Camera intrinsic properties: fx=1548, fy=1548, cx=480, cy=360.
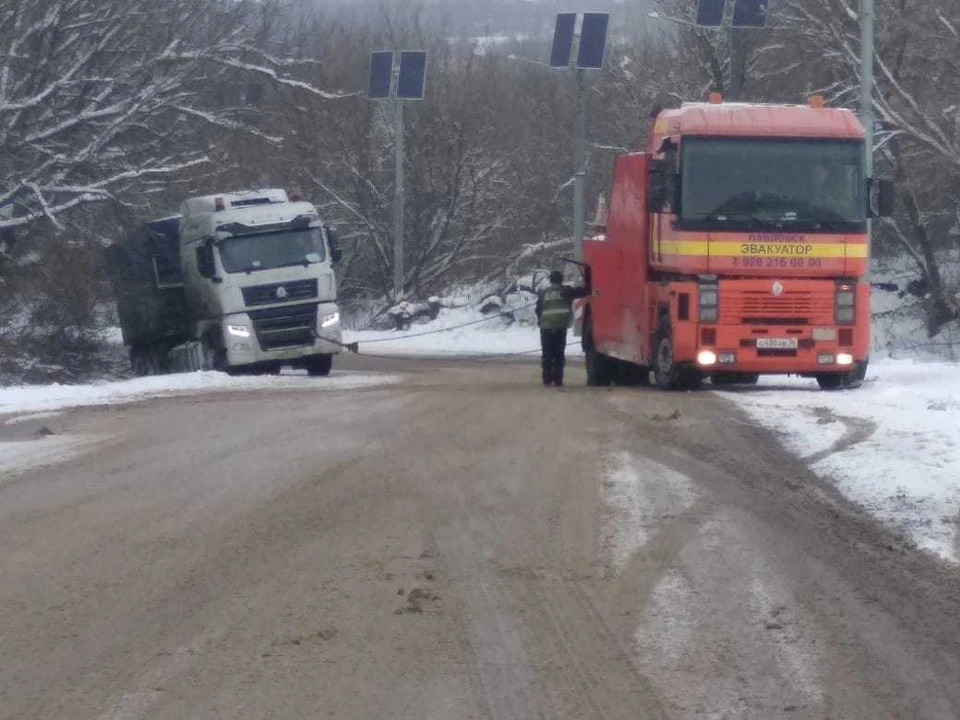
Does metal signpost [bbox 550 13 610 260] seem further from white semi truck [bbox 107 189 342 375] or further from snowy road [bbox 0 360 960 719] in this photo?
snowy road [bbox 0 360 960 719]

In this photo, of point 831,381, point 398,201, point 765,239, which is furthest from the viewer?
point 398,201

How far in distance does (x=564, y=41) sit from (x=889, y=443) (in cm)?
2368

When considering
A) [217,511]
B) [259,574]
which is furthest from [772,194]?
[259,574]

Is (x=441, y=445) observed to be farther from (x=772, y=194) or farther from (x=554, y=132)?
(x=554, y=132)

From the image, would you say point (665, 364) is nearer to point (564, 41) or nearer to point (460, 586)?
point (460, 586)

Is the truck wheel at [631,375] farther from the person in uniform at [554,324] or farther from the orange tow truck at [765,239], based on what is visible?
the orange tow truck at [765,239]

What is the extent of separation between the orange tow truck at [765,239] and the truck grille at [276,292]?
9689 millimetres

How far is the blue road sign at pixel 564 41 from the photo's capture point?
34219 mm

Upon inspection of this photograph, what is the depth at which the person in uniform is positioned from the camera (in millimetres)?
22047

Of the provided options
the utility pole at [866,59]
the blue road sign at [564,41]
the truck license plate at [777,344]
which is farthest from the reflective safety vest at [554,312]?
the blue road sign at [564,41]

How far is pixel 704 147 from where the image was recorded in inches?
730

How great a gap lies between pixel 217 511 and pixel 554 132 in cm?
4330

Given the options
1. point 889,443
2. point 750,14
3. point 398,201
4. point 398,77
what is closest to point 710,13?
point 750,14

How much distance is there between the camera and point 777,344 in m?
18.6
